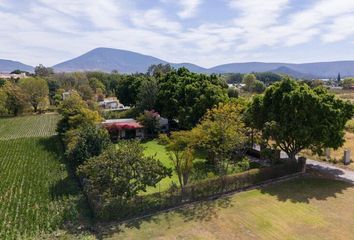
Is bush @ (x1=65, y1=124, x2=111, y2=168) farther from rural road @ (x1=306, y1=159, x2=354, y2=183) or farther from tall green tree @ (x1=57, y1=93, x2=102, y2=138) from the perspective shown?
rural road @ (x1=306, y1=159, x2=354, y2=183)

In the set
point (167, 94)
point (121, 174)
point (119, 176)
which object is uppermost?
point (167, 94)

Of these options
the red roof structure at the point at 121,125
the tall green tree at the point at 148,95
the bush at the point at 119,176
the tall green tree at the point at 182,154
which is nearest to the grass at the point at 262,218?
the bush at the point at 119,176

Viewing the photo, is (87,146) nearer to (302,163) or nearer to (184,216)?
(184,216)

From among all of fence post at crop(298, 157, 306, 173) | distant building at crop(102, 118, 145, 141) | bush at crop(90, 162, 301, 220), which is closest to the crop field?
distant building at crop(102, 118, 145, 141)

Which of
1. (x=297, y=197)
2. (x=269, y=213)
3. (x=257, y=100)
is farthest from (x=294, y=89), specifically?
(x=269, y=213)

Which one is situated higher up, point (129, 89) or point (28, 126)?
point (129, 89)

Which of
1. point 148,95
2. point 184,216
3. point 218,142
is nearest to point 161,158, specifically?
point 218,142

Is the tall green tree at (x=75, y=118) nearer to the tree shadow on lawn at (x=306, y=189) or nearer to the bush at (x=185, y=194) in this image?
the bush at (x=185, y=194)

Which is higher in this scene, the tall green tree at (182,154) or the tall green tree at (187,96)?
the tall green tree at (187,96)
